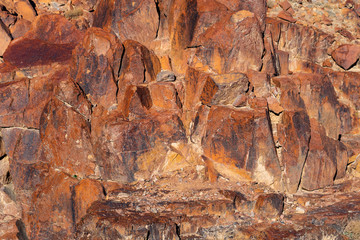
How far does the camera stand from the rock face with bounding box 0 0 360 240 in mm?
10812

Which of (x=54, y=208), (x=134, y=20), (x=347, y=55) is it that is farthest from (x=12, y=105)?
(x=347, y=55)

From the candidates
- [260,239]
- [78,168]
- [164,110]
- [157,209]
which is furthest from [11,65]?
[260,239]

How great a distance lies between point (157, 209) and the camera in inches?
421

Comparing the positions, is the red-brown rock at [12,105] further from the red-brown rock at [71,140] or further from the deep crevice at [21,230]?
the deep crevice at [21,230]

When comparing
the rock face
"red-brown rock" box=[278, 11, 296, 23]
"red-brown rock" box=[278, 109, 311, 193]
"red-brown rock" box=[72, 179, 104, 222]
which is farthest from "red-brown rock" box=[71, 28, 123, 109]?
"red-brown rock" box=[278, 11, 296, 23]

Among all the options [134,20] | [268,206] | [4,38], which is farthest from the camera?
[4,38]

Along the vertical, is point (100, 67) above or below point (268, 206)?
above

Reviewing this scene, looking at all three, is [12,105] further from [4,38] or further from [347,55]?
[347,55]

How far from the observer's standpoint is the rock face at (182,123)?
10812mm

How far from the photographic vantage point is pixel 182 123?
1236 cm

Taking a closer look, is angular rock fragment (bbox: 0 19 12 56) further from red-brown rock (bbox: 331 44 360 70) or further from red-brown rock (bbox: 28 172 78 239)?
red-brown rock (bbox: 331 44 360 70)

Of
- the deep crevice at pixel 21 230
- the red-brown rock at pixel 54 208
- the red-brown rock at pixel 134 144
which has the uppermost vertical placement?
the red-brown rock at pixel 134 144

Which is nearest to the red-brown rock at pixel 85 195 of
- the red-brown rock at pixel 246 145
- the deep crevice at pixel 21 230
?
the deep crevice at pixel 21 230

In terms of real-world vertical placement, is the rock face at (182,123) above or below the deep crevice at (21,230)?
above
